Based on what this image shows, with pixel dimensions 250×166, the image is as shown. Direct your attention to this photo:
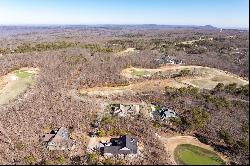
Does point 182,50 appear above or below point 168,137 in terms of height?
above

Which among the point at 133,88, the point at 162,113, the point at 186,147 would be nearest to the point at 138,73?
the point at 133,88

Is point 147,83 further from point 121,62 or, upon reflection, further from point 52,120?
point 52,120

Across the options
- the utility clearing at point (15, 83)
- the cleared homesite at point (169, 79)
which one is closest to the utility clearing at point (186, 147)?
the cleared homesite at point (169, 79)

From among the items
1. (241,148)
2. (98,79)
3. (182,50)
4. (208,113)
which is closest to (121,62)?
(98,79)

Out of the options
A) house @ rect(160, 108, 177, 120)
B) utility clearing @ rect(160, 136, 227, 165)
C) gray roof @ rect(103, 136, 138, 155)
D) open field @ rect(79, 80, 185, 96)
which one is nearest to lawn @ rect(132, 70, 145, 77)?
open field @ rect(79, 80, 185, 96)

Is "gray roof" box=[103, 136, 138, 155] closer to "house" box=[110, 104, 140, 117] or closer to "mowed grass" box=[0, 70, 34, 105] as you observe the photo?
"house" box=[110, 104, 140, 117]

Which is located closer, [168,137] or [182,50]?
[168,137]
